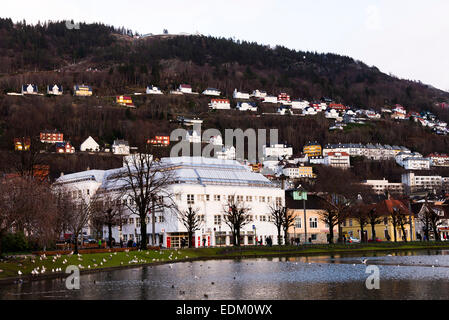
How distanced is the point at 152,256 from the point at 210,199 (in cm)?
4473

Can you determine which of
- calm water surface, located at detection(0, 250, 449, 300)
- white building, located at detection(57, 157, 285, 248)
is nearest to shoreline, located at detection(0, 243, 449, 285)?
calm water surface, located at detection(0, 250, 449, 300)

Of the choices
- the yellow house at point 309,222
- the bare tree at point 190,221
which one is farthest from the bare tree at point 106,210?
the yellow house at point 309,222

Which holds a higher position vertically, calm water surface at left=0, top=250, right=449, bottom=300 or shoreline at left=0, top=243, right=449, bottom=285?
calm water surface at left=0, top=250, right=449, bottom=300

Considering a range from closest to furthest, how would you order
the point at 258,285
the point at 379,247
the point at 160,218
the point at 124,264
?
1. the point at 258,285
2. the point at 124,264
3. the point at 379,247
4. the point at 160,218

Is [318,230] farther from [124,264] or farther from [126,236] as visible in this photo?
[124,264]

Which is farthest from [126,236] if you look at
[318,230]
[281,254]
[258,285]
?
[258,285]

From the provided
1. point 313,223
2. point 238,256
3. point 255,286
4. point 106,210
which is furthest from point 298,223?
point 255,286

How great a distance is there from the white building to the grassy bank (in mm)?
26564

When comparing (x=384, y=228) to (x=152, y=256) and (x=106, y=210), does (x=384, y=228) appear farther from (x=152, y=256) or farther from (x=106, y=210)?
(x=152, y=256)

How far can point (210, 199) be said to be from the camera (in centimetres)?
10169

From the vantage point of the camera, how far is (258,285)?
30953 mm

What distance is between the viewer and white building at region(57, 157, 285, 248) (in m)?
97.9

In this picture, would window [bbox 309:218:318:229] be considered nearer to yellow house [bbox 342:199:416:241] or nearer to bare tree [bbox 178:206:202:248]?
yellow house [bbox 342:199:416:241]
